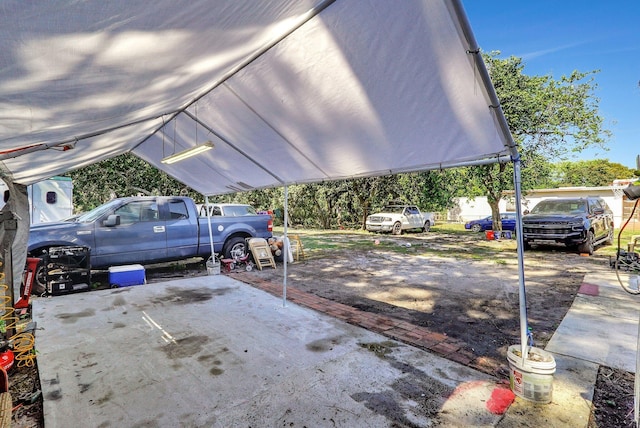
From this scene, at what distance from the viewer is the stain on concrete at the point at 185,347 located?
10.8 feet

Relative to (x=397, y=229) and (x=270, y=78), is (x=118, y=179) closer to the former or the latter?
(x=270, y=78)

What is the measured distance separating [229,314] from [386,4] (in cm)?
420

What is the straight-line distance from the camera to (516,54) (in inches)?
508

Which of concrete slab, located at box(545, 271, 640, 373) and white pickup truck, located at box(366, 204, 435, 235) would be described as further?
white pickup truck, located at box(366, 204, 435, 235)

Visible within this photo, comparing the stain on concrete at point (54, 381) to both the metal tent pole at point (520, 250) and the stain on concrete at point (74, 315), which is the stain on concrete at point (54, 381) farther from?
the metal tent pole at point (520, 250)

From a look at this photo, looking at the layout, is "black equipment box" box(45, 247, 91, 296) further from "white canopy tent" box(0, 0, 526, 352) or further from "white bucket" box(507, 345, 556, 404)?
"white bucket" box(507, 345, 556, 404)

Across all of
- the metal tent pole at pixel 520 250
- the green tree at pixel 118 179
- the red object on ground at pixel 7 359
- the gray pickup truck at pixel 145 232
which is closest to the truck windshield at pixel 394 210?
the gray pickup truck at pixel 145 232

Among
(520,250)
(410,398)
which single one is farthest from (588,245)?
(410,398)

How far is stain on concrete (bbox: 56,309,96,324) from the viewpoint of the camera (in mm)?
4262

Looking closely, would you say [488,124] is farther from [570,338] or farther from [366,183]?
[366,183]

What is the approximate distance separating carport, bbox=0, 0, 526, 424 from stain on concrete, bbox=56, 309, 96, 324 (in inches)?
52.0

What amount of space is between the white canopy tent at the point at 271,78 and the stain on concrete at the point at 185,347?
2297 mm

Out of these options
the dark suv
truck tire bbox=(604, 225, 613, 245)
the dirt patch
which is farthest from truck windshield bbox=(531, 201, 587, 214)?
truck tire bbox=(604, 225, 613, 245)

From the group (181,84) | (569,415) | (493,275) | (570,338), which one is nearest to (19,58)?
(181,84)
